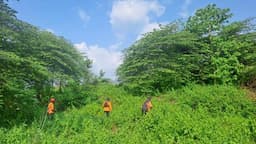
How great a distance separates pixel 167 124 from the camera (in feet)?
46.1

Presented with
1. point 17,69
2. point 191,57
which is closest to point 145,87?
point 191,57

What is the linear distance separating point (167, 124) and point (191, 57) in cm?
1047

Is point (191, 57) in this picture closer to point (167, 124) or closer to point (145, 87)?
point (145, 87)

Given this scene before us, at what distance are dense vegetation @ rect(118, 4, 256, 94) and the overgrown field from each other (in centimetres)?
190

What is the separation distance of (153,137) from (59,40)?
46.4 feet

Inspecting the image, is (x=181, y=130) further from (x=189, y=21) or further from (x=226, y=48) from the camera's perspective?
(x=189, y=21)

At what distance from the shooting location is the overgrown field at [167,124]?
12.6 m

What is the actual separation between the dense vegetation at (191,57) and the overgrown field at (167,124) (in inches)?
74.6

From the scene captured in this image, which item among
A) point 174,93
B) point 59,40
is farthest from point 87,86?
point 174,93

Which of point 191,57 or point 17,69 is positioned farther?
point 191,57

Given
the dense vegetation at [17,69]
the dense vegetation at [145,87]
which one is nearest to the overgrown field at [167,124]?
the dense vegetation at [145,87]

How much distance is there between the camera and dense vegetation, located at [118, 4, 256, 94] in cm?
2302

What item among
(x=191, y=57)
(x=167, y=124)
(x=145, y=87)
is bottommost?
(x=167, y=124)

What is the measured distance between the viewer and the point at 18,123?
15.3 meters
